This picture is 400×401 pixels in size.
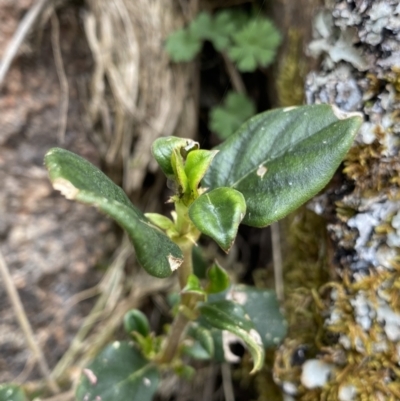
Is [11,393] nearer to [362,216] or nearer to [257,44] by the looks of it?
[362,216]

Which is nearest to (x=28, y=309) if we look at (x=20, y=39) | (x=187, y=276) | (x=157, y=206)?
(x=157, y=206)

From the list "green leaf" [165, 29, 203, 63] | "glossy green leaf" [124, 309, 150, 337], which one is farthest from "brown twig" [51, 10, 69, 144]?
"glossy green leaf" [124, 309, 150, 337]

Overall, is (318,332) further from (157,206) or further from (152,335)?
(157,206)

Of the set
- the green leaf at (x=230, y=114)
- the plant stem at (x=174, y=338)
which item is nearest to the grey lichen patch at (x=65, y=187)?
the plant stem at (x=174, y=338)

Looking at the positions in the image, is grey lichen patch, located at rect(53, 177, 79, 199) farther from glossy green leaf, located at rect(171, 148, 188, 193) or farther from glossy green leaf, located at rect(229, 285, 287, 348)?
glossy green leaf, located at rect(229, 285, 287, 348)

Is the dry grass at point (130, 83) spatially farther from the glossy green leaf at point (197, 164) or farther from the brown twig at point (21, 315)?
the glossy green leaf at point (197, 164)

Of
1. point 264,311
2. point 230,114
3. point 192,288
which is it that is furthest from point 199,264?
point 230,114
